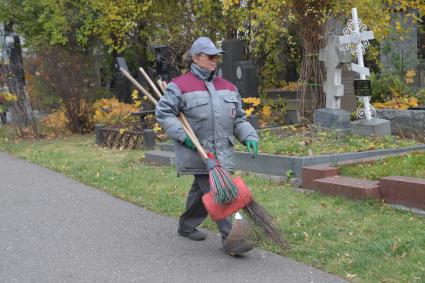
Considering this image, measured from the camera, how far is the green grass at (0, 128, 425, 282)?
16.5 ft

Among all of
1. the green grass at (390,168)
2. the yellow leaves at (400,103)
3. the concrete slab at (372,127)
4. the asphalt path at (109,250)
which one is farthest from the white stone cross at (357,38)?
the asphalt path at (109,250)

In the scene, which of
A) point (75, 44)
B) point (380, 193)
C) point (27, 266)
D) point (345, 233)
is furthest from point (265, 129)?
point (75, 44)

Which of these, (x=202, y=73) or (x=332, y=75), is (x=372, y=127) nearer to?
(x=332, y=75)

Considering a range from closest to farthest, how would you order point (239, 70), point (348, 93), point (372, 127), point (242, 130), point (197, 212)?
point (242, 130), point (197, 212), point (372, 127), point (348, 93), point (239, 70)

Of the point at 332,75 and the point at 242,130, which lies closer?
the point at 242,130

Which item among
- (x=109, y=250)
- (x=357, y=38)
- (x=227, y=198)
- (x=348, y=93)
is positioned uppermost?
(x=357, y=38)

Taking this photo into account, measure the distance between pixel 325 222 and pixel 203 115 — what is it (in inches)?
65.2

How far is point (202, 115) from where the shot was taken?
5.54 meters

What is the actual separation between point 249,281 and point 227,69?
9477 mm

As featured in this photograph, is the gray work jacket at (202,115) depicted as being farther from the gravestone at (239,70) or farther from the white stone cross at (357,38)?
the gravestone at (239,70)

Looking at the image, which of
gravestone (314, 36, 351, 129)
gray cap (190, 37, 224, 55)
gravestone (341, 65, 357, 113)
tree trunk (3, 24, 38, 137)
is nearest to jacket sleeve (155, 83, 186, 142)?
gray cap (190, 37, 224, 55)

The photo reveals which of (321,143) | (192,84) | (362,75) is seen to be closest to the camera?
(192,84)

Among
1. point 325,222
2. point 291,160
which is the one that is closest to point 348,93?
point 291,160

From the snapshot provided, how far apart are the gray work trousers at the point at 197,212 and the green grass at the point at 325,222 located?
1.32ft
